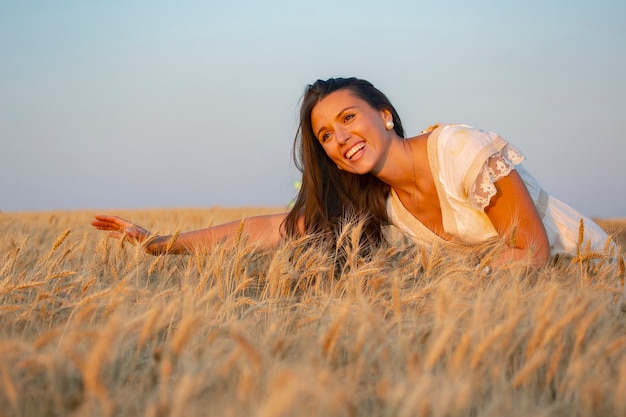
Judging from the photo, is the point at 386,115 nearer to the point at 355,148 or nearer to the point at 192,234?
the point at 355,148

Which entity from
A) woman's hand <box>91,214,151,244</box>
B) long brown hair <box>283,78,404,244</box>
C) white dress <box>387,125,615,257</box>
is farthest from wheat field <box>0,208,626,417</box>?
long brown hair <box>283,78,404,244</box>

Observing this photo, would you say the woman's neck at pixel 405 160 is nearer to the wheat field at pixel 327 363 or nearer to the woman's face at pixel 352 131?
the woman's face at pixel 352 131

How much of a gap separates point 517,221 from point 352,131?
0.87m

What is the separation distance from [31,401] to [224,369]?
0.37 metres

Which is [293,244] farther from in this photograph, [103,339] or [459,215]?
[103,339]

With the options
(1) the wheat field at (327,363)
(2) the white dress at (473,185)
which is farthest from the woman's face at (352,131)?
(1) the wheat field at (327,363)

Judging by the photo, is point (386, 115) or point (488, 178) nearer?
point (488, 178)

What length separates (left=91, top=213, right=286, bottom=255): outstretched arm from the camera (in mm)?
2805

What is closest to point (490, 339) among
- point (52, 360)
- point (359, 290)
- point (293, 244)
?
point (359, 290)

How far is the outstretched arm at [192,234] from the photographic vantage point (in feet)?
9.20

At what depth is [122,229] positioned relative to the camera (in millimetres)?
2871

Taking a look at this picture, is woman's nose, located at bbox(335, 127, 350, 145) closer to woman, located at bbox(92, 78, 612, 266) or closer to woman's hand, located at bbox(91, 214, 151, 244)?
woman, located at bbox(92, 78, 612, 266)

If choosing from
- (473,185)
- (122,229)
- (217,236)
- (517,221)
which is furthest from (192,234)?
(517,221)

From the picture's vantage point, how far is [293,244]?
2.57m
